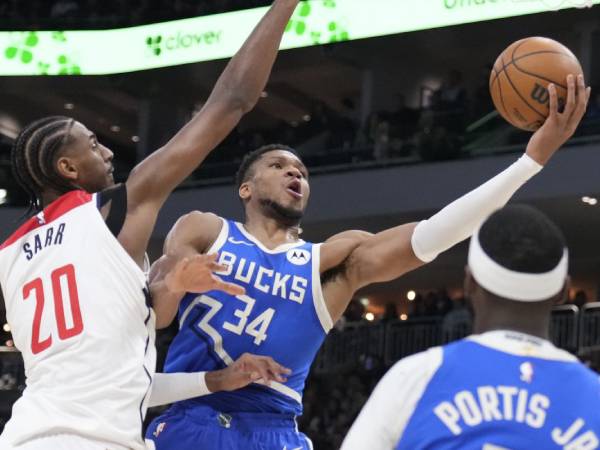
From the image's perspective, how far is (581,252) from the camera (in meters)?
22.3

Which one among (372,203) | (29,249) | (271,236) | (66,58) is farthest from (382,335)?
(29,249)

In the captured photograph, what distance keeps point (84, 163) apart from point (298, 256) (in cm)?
156

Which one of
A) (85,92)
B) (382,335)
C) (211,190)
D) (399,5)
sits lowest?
(382,335)

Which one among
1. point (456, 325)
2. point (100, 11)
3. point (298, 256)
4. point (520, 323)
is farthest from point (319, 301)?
point (100, 11)

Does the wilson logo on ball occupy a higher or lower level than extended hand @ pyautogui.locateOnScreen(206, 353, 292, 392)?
higher

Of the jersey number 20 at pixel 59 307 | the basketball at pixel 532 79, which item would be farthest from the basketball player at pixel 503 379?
the basketball at pixel 532 79

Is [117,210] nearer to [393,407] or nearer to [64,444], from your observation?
[64,444]

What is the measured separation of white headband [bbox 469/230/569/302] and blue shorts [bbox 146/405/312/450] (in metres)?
2.58

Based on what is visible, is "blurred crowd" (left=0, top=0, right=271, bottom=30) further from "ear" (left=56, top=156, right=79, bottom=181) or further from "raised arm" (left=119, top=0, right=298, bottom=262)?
"ear" (left=56, top=156, right=79, bottom=181)

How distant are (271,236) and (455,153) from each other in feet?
42.2

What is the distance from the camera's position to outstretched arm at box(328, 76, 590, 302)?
4680mm

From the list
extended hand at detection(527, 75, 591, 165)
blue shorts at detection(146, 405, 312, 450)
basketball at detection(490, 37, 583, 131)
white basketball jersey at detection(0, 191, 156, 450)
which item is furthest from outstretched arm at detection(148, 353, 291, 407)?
basketball at detection(490, 37, 583, 131)

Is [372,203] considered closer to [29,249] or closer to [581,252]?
[581,252]

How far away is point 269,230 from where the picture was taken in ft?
19.4
